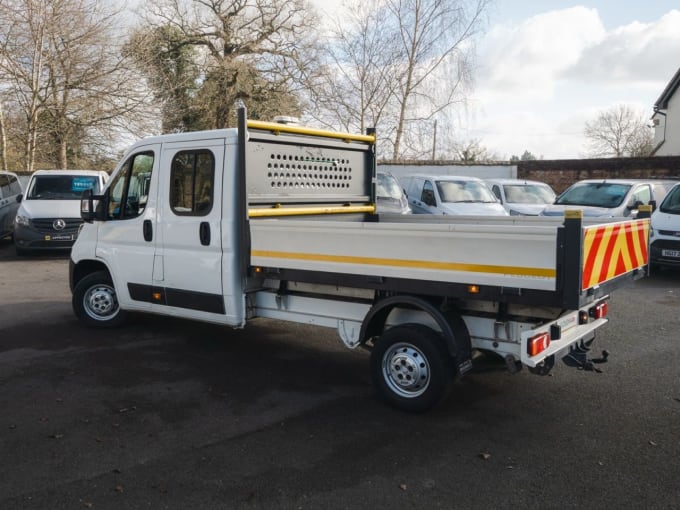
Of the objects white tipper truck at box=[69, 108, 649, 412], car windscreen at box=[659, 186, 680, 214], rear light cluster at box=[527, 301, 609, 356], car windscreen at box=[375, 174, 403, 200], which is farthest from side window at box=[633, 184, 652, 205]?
rear light cluster at box=[527, 301, 609, 356]

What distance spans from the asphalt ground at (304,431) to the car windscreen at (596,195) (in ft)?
21.5

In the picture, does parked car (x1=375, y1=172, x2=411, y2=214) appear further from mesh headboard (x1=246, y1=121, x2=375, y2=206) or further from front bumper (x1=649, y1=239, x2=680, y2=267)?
mesh headboard (x1=246, y1=121, x2=375, y2=206)

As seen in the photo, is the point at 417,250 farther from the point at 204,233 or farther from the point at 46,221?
the point at 46,221

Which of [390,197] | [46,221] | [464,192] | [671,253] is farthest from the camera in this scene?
[464,192]

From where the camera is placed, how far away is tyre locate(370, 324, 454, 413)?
4.66 m

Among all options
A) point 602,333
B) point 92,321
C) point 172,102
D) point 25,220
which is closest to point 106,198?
point 92,321

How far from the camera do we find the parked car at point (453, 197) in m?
14.5

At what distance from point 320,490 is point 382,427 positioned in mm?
1020

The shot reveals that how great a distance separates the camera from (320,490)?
370 cm

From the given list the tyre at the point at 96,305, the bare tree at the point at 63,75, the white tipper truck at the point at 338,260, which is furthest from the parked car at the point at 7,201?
the white tipper truck at the point at 338,260

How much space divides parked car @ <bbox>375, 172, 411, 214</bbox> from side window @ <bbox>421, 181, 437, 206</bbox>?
1.58 feet

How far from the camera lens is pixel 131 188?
6676 millimetres

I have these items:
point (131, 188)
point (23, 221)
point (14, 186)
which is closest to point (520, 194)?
point (23, 221)

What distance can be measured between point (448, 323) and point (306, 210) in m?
2.30
